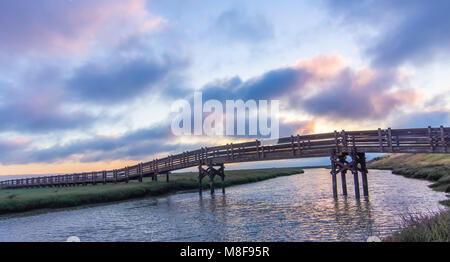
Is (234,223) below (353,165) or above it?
below

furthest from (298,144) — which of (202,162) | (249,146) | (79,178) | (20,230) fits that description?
(79,178)

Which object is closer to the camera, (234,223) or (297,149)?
(234,223)

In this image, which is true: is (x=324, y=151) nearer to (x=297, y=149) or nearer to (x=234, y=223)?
(x=297, y=149)

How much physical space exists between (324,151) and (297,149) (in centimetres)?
233

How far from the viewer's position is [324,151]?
26156mm

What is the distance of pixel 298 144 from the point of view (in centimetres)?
2722

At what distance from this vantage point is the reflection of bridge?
20953 mm

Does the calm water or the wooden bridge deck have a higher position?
the wooden bridge deck

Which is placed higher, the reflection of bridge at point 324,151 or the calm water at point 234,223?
the reflection of bridge at point 324,151

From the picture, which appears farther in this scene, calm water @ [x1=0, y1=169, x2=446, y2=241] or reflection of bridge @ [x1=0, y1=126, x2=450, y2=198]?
reflection of bridge @ [x1=0, y1=126, x2=450, y2=198]

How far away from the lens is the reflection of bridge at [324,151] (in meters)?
21.0

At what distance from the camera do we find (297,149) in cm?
2750

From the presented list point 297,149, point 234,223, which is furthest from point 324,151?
point 234,223
